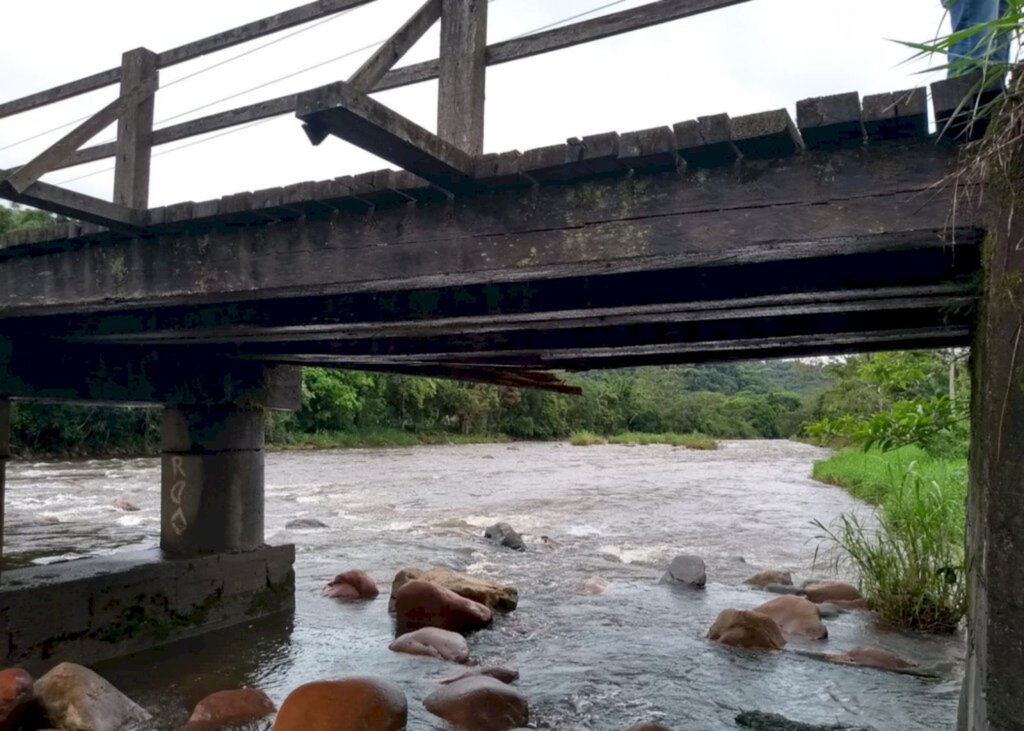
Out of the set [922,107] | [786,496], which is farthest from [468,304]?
[786,496]

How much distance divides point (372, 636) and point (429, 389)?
136 ft

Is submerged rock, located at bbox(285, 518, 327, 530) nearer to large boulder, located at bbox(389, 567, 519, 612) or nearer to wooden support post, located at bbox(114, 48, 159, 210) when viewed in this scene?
large boulder, located at bbox(389, 567, 519, 612)

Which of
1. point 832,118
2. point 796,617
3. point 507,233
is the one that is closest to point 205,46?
point 507,233

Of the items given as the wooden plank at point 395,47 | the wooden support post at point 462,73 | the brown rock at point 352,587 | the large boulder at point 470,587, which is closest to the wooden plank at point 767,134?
the wooden support post at point 462,73

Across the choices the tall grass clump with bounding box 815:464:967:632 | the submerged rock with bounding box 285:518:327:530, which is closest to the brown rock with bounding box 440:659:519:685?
the tall grass clump with bounding box 815:464:967:632

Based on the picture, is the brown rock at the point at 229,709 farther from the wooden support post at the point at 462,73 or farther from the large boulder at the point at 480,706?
the wooden support post at the point at 462,73

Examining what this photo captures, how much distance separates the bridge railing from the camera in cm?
339

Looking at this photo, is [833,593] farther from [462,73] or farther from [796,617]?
[462,73]

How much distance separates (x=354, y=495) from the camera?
1809cm

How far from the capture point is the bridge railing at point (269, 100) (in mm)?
3395

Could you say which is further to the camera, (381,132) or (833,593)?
(833,593)

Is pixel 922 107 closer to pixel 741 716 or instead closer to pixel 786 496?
pixel 741 716

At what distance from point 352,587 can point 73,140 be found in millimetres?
5775

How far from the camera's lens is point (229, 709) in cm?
522
